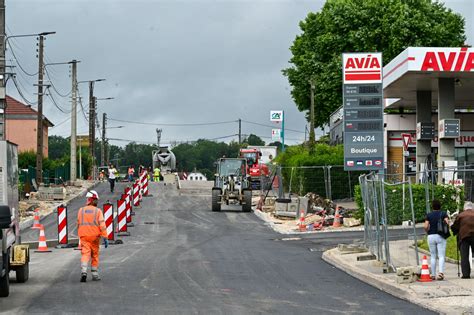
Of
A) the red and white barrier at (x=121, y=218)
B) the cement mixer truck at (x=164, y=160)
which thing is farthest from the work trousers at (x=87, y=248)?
the cement mixer truck at (x=164, y=160)

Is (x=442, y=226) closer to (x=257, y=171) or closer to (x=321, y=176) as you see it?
(x=321, y=176)

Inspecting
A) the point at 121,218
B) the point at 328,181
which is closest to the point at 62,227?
the point at 121,218

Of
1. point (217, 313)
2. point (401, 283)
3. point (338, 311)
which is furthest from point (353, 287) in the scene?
point (217, 313)

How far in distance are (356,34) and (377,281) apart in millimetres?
45904

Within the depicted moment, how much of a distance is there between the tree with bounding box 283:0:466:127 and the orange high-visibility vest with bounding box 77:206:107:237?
144 ft

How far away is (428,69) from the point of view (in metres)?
34.5

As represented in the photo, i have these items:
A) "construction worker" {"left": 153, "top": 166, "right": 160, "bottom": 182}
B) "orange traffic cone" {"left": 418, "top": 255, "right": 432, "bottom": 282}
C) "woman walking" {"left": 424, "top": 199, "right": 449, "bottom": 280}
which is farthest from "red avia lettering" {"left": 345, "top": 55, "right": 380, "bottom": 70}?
"construction worker" {"left": 153, "top": 166, "right": 160, "bottom": 182}

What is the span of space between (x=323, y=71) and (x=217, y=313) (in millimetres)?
52068

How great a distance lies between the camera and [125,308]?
13406 mm

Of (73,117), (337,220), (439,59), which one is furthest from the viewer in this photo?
(73,117)

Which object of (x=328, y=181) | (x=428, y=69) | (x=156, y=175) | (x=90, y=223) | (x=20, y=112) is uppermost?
(x=20, y=112)

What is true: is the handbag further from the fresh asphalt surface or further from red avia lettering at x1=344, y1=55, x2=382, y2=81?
red avia lettering at x1=344, y1=55, x2=382, y2=81

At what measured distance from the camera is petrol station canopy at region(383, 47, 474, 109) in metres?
34.5

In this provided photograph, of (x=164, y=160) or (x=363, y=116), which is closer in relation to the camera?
(x=363, y=116)
